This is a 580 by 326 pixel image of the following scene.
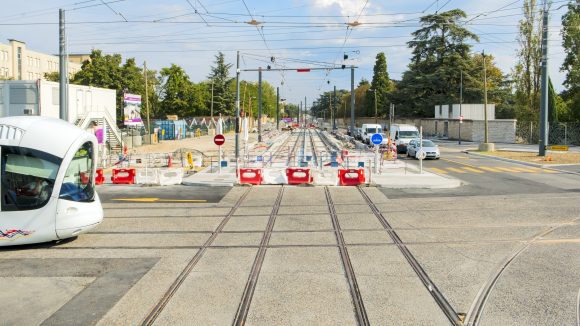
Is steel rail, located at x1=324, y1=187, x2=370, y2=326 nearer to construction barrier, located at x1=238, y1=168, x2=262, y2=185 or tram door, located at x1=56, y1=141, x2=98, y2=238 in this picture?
tram door, located at x1=56, y1=141, x2=98, y2=238

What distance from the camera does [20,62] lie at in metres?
99.9

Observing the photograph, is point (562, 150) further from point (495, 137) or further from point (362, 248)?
point (362, 248)

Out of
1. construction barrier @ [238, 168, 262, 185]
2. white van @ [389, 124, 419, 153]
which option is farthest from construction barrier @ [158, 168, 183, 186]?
white van @ [389, 124, 419, 153]

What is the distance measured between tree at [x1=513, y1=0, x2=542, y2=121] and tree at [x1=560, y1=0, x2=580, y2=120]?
3.28 metres

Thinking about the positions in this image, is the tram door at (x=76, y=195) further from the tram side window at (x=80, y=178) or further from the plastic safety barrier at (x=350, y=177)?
the plastic safety barrier at (x=350, y=177)

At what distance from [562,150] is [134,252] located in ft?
126

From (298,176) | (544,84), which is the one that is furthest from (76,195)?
(544,84)

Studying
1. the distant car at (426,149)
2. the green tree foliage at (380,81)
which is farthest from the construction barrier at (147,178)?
the green tree foliage at (380,81)

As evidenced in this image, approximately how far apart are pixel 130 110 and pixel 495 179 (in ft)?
123

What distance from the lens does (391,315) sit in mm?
6883

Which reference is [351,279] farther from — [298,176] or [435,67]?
[435,67]

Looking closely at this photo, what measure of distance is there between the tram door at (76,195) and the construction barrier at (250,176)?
35.6 ft

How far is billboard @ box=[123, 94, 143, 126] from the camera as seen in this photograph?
50.4 meters

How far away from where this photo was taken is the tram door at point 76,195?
10.8 m
